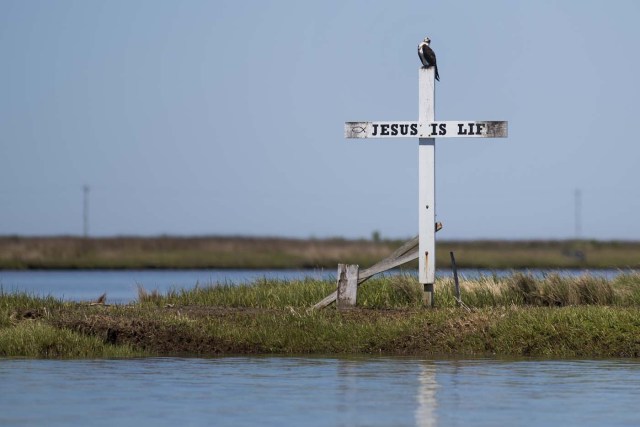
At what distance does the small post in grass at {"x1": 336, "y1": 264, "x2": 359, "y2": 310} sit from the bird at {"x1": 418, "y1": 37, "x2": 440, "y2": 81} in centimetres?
399

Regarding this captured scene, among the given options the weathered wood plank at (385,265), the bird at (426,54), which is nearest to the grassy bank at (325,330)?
the weathered wood plank at (385,265)

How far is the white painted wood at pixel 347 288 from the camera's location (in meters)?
23.2

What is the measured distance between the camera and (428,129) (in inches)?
925

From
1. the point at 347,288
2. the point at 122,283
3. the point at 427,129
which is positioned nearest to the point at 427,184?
the point at 427,129

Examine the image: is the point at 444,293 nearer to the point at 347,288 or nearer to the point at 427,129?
the point at 347,288

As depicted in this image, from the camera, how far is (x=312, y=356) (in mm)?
19609

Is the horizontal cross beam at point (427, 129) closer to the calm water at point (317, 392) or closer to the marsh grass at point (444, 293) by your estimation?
the marsh grass at point (444, 293)

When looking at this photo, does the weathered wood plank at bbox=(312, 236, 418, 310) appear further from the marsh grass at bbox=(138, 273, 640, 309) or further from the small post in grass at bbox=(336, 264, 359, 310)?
the marsh grass at bbox=(138, 273, 640, 309)

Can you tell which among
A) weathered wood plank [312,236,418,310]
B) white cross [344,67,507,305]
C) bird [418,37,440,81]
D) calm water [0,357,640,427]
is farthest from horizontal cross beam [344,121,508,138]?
calm water [0,357,640,427]

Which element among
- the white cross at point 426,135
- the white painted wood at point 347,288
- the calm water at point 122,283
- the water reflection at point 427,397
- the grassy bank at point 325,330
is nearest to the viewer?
the water reflection at point 427,397

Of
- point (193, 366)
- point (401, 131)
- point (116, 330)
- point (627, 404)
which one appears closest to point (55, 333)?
point (116, 330)

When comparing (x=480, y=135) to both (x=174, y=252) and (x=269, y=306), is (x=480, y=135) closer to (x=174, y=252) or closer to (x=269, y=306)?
(x=269, y=306)

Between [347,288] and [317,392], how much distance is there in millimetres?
8000

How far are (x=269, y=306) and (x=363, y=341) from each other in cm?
418
